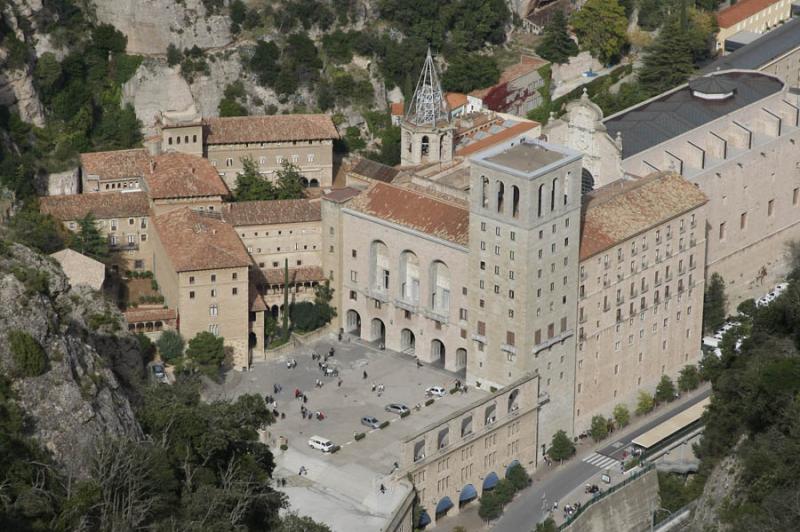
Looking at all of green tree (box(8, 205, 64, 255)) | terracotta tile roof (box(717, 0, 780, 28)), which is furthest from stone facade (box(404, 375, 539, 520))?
terracotta tile roof (box(717, 0, 780, 28))

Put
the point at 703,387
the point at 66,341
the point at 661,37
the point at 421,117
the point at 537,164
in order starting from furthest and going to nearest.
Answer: the point at 661,37
the point at 421,117
the point at 703,387
the point at 537,164
the point at 66,341

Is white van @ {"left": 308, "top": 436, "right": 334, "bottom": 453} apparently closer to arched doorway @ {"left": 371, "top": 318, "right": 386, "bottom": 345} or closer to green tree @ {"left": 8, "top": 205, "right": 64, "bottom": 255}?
arched doorway @ {"left": 371, "top": 318, "right": 386, "bottom": 345}

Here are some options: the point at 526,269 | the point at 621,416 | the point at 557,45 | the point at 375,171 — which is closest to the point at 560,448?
the point at 621,416

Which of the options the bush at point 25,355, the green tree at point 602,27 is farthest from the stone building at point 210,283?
the green tree at point 602,27

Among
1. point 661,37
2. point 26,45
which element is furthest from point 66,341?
point 661,37

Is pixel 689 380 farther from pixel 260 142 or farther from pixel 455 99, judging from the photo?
pixel 455 99

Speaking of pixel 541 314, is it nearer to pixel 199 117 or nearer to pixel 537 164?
pixel 537 164

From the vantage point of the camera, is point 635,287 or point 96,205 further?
point 96,205

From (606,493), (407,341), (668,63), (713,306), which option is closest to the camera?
(606,493)
